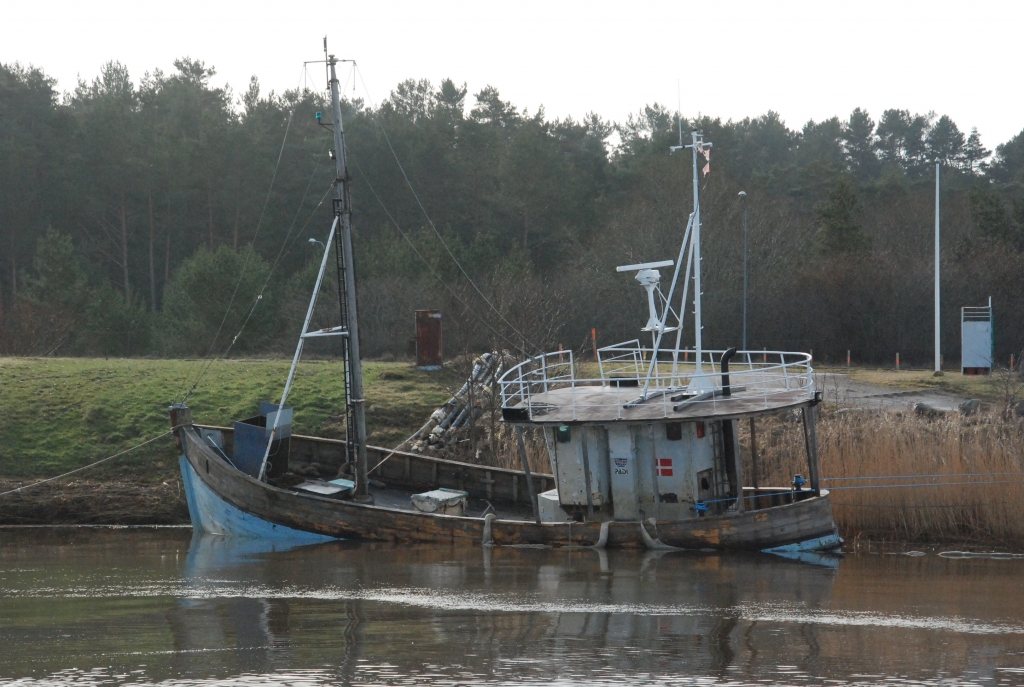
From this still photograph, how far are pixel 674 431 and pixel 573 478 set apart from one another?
1880 mm

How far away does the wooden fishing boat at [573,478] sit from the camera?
1867 cm

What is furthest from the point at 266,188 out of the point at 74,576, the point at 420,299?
the point at 74,576

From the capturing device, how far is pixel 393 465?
78.8 ft

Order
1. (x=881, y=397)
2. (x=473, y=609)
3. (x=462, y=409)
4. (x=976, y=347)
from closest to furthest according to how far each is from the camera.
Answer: (x=473, y=609), (x=462, y=409), (x=881, y=397), (x=976, y=347)

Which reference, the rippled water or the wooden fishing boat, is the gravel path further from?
the rippled water

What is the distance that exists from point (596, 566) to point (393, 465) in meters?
7.32

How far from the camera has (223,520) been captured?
2169 cm

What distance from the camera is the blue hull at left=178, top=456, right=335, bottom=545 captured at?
21.1 m

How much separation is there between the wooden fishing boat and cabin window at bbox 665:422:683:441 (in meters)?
0.03

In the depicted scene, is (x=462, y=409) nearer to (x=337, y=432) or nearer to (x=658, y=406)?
(x=337, y=432)

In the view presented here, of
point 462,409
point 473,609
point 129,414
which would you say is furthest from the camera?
point 129,414

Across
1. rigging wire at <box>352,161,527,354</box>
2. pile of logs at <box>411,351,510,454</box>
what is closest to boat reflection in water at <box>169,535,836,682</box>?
pile of logs at <box>411,351,510,454</box>

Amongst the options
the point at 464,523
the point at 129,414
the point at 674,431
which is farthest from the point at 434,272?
the point at 674,431

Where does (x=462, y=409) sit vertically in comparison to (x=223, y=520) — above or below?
above
